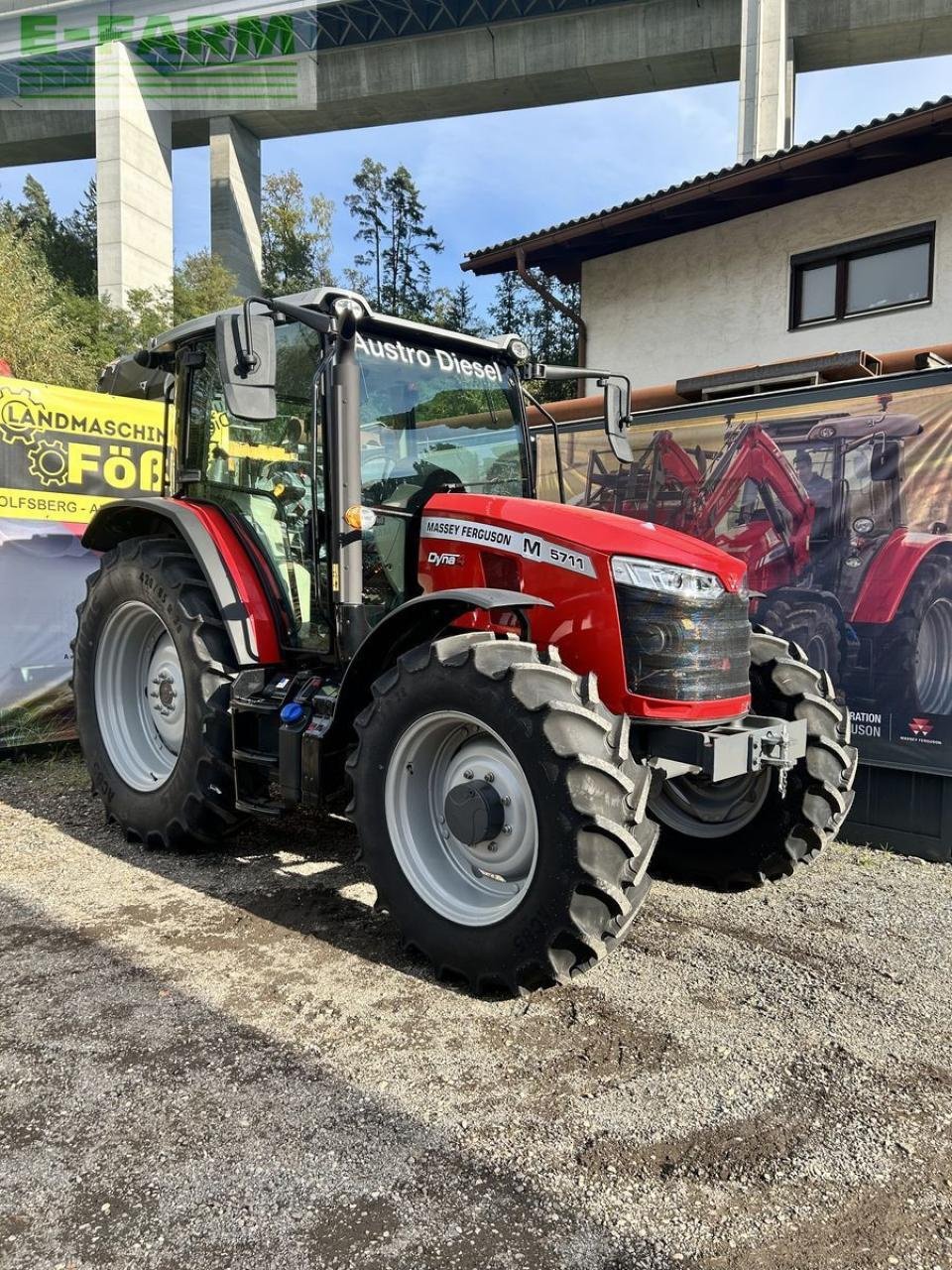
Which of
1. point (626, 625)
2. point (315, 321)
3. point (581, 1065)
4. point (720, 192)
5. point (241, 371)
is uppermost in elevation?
point (720, 192)

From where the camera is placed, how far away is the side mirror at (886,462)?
15.9 ft

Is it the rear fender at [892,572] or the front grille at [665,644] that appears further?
the rear fender at [892,572]

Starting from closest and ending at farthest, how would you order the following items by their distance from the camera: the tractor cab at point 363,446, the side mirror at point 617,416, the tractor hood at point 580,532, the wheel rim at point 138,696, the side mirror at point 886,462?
the tractor hood at point 580,532 < the tractor cab at point 363,446 < the side mirror at point 617,416 < the wheel rim at point 138,696 < the side mirror at point 886,462

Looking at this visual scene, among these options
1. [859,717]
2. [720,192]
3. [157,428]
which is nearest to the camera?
[859,717]

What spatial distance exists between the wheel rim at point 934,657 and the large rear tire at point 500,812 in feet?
8.85

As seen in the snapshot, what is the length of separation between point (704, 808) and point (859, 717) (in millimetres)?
1491

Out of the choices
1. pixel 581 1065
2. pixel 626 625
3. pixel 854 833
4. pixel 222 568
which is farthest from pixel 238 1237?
pixel 854 833

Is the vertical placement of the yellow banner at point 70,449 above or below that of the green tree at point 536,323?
below

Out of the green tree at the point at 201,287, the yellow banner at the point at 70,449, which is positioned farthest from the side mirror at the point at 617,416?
the green tree at the point at 201,287

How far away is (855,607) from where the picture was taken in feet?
16.4

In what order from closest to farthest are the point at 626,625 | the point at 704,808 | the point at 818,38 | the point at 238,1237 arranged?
the point at 238,1237, the point at 626,625, the point at 704,808, the point at 818,38

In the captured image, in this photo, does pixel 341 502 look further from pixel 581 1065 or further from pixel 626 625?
pixel 581 1065

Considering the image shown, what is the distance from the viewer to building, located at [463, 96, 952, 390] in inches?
317

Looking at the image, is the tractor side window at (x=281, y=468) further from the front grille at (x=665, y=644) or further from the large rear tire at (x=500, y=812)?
the front grille at (x=665, y=644)
